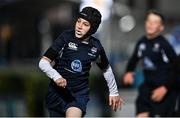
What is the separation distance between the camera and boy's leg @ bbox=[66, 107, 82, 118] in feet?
24.6

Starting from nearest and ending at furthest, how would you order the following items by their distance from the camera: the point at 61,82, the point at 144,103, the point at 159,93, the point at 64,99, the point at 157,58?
the point at 61,82
the point at 64,99
the point at 157,58
the point at 159,93
the point at 144,103

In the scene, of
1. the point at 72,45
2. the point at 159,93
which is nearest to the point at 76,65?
the point at 72,45

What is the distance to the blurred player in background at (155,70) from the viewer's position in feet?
31.4

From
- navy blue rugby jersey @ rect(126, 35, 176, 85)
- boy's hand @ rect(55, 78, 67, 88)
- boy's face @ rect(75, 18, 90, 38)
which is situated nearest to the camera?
boy's hand @ rect(55, 78, 67, 88)

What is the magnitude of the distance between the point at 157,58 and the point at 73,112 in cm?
239

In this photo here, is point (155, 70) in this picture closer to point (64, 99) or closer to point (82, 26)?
point (64, 99)

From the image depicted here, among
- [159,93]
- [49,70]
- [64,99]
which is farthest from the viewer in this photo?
[159,93]

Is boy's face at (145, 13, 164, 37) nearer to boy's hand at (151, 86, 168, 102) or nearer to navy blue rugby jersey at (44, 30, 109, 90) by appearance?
boy's hand at (151, 86, 168, 102)

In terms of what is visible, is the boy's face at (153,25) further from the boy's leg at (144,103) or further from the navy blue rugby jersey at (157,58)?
the boy's leg at (144,103)

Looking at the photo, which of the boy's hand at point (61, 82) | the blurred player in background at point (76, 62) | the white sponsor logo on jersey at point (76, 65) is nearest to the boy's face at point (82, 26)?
the blurred player in background at point (76, 62)

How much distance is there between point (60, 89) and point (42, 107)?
6.64 m

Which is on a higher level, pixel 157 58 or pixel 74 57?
pixel 74 57

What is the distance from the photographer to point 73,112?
753cm

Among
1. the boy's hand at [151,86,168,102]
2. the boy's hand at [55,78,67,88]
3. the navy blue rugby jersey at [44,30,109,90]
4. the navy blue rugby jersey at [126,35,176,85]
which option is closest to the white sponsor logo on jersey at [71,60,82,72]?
the navy blue rugby jersey at [44,30,109,90]
